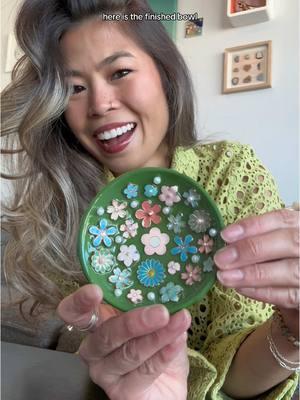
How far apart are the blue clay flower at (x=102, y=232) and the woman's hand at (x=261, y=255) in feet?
0.46

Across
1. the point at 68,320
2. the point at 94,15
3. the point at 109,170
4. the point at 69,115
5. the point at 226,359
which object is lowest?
the point at 226,359

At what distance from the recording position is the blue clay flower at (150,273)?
50cm

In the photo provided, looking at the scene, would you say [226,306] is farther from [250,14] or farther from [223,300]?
[250,14]

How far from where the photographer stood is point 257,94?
5.21 ft

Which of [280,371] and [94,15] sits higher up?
[94,15]

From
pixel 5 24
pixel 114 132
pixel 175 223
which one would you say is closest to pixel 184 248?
pixel 175 223

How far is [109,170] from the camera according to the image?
0.93m

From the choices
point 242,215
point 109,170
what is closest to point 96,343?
point 242,215

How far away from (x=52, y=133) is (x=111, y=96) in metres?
0.20

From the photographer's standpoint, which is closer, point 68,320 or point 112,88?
point 68,320

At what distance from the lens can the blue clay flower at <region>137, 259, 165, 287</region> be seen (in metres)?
0.50

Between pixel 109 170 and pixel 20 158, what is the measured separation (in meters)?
0.26

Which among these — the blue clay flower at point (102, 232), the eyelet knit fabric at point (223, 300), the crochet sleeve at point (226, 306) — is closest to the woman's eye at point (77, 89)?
the eyelet knit fabric at point (223, 300)

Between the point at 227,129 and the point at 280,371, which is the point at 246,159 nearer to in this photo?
the point at 280,371
